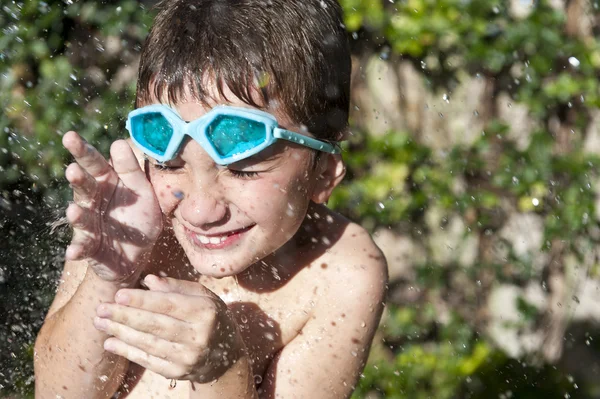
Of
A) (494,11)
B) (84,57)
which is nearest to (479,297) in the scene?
(494,11)

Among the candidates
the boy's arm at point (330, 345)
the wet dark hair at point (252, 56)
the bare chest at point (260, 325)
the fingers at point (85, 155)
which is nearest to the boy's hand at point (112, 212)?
the fingers at point (85, 155)

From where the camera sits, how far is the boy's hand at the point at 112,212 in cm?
195

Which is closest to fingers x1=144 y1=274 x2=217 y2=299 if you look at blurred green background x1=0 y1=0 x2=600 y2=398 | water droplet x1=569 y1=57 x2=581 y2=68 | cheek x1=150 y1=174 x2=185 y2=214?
cheek x1=150 y1=174 x2=185 y2=214

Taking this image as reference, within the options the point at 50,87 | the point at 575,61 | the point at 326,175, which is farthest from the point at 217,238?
the point at 575,61

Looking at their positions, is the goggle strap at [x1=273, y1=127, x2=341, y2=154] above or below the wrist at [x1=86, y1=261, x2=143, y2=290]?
above

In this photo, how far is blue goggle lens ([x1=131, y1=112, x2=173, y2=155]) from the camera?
219 cm

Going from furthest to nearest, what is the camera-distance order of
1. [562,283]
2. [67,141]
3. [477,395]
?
[562,283] → [477,395] → [67,141]

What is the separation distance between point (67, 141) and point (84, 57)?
251cm

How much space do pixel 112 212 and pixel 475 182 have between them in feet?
10.3

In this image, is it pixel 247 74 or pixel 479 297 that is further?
pixel 479 297

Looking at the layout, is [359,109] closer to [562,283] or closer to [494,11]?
[494,11]

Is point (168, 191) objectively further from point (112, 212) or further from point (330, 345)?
point (330, 345)

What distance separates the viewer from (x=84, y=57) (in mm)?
4285

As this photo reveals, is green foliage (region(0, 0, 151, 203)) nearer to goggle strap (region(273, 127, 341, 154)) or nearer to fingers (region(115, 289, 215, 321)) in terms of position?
goggle strap (region(273, 127, 341, 154))
